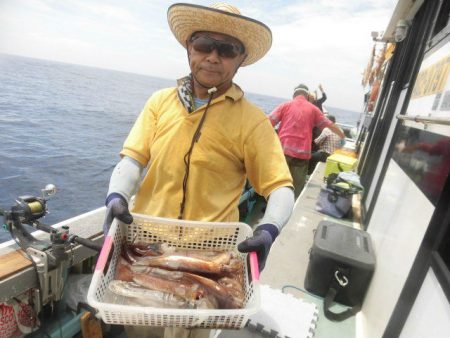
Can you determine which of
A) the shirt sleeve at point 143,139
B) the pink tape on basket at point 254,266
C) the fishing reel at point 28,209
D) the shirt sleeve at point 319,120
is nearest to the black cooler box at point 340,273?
the pink tape on basket at point 254,266

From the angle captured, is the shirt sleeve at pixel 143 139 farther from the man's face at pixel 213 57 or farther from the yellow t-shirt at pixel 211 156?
the man's face at pixel 213 57

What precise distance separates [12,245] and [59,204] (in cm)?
531

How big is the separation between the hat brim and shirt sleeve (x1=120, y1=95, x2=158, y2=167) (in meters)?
0.52

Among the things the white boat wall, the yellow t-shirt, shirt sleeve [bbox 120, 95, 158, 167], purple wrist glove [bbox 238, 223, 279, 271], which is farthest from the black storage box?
shirt sleeve [bbox 120, 95, 158, 167]

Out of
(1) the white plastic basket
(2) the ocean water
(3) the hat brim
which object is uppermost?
(3) the hat brim

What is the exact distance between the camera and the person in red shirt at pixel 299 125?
546 centimetres

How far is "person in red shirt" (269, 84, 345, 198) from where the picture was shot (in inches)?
215

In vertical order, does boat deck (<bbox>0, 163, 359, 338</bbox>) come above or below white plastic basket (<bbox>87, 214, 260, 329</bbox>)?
below

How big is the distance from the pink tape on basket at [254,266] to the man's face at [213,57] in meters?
0.97

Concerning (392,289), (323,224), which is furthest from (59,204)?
(392,289)

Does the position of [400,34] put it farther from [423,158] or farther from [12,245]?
[12,245]

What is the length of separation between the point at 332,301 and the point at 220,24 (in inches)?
98.8

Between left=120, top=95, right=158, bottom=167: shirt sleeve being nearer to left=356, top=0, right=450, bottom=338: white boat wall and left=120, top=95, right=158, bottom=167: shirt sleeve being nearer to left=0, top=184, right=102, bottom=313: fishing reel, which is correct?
left=0, top=184, right=102, bottom=313: fishing reel

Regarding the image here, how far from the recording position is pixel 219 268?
1441mm
